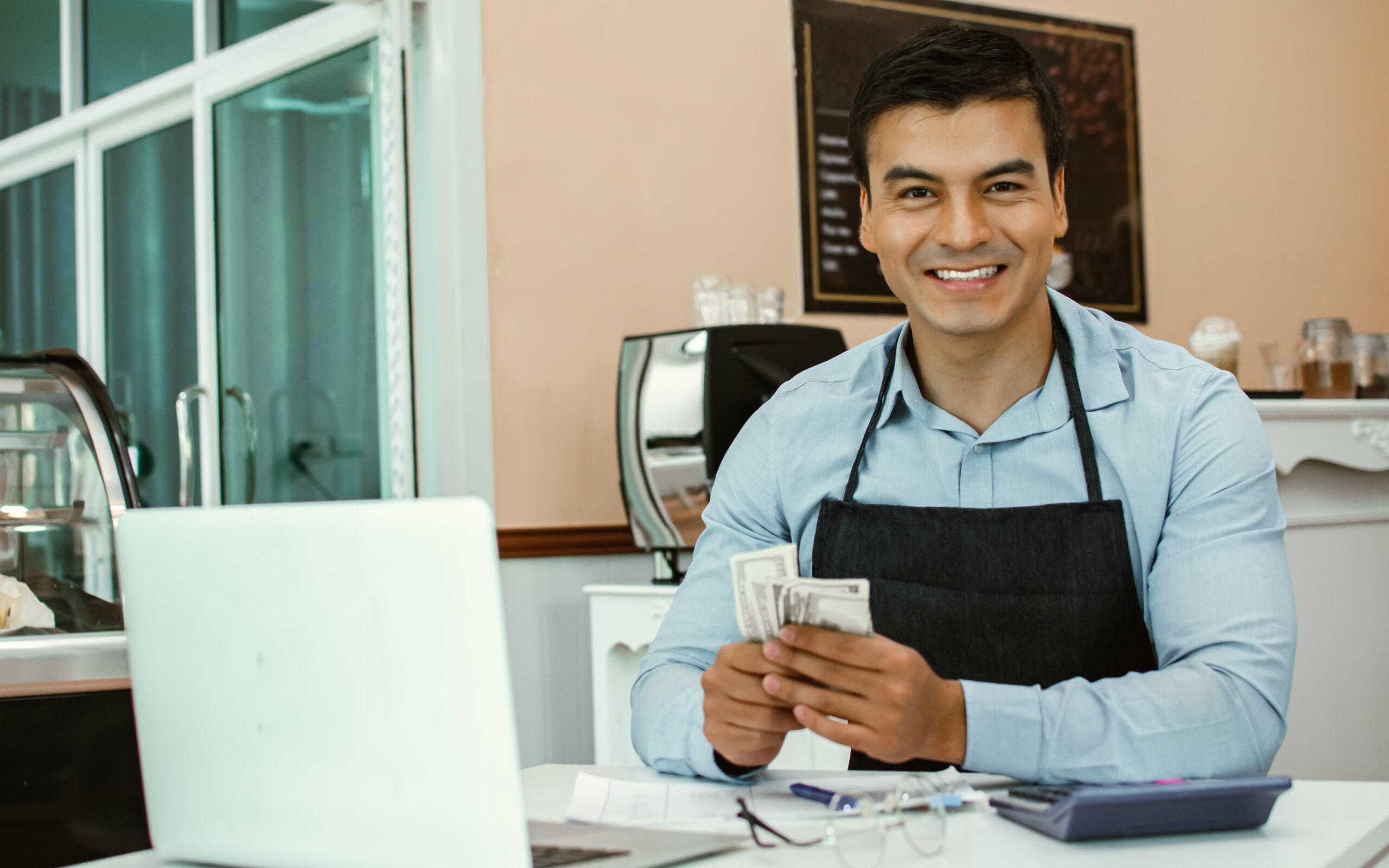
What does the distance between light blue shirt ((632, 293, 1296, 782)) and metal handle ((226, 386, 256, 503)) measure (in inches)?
75.5

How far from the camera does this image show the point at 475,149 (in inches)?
111

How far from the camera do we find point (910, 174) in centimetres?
142

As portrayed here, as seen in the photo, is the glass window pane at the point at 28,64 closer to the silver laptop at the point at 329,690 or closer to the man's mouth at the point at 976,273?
the man's mouth at the point at 976,273

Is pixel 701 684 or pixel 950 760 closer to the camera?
pixel 950 760

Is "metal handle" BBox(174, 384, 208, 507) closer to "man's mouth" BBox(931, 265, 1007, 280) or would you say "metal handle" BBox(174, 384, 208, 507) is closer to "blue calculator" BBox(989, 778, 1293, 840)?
"man's mouth" BBox(931, 265, 1007, 280)

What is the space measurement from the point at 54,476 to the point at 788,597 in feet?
4.77

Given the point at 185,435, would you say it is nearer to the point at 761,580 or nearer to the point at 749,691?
the point at 749,691

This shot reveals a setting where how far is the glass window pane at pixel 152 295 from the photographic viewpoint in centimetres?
357

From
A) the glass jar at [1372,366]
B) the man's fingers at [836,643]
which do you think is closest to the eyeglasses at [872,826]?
the man's fingers at [836,643]

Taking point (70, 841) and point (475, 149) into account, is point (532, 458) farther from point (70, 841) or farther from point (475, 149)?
point (70, 841)

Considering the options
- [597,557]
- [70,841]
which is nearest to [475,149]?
[597,557]

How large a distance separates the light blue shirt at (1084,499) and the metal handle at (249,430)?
6.29 ft

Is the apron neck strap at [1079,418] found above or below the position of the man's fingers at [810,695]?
above

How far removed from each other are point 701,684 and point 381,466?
1930 millimetres
